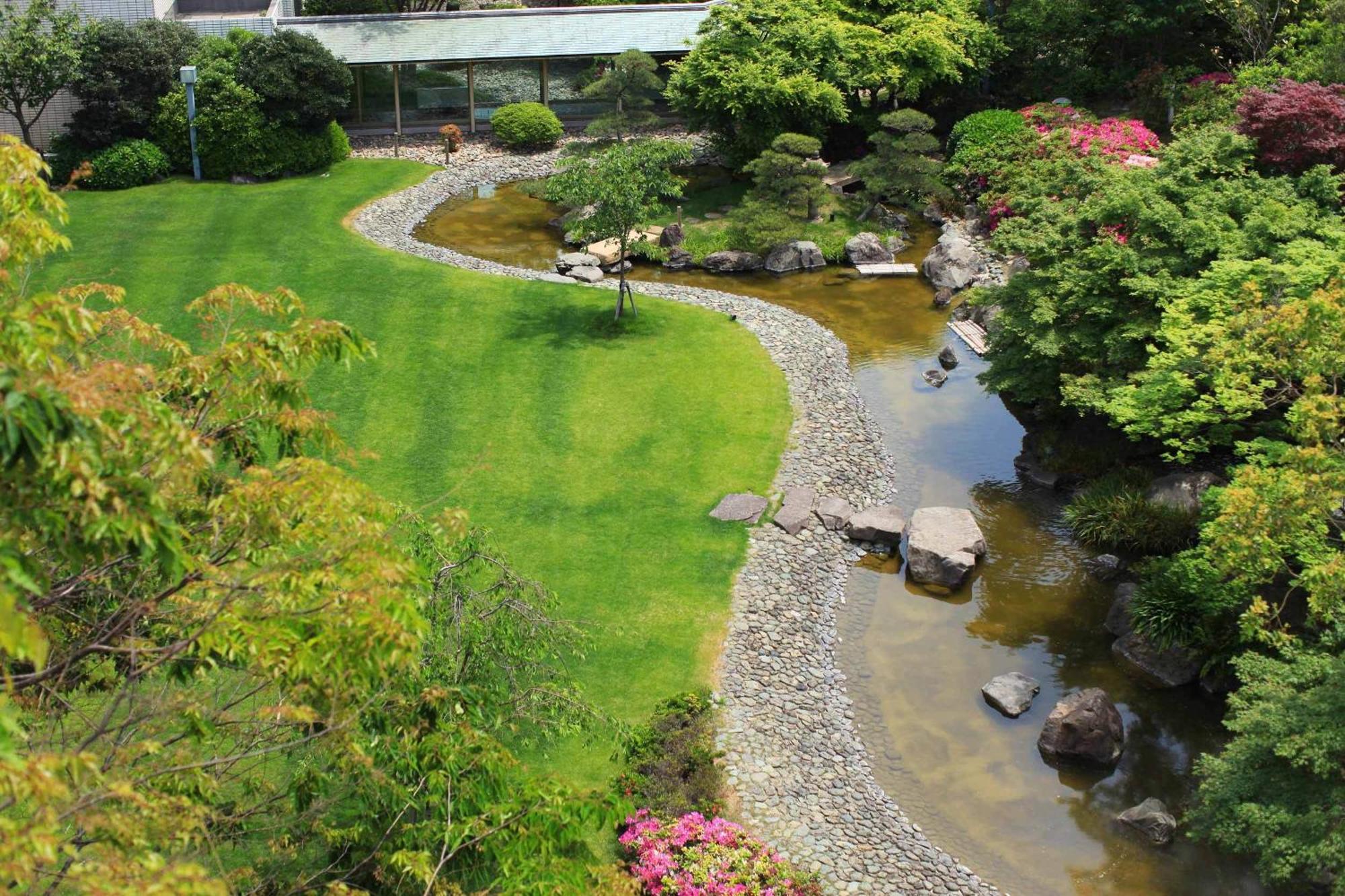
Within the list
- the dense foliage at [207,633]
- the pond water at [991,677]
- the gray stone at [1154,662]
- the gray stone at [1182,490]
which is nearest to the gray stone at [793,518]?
the pond water at [991,677]

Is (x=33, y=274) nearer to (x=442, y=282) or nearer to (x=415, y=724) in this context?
(x=442, y=282)

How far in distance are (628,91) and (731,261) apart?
26.8 feet

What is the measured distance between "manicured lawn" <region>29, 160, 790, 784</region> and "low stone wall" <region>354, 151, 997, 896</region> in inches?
23.2

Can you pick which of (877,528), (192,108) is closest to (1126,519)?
(877,528)

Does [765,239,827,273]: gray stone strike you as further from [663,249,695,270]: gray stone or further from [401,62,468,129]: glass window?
[401,62,468,129]: glass window

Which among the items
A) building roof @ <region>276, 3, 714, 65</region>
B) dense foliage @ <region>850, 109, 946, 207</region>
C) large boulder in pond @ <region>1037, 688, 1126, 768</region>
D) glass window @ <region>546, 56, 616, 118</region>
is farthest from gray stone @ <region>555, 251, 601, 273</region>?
large boulder in pond @ <region>1037, 688, 1126, 768</region>

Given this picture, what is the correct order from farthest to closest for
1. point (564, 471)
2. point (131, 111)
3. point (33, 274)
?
point (131, 111), point (33, 274), point (564, 471)

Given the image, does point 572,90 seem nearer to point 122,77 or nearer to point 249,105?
point 249,105

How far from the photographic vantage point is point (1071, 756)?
16.8 m

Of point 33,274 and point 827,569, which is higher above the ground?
point 33,274

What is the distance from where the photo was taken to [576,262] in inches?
1276

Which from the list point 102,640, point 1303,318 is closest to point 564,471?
point 1303,318

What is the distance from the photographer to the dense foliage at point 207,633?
6.90 meters

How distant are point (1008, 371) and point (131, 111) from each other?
1025 inches
